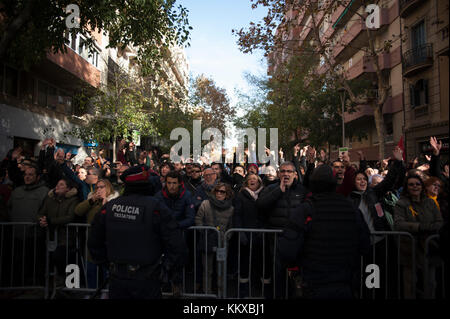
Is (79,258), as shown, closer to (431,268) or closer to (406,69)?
(431,268)

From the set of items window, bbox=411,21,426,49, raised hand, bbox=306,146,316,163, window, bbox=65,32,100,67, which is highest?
window, bbox=411,21,426,49

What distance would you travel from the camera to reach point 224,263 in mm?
4059

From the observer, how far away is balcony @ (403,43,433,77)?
16.3m

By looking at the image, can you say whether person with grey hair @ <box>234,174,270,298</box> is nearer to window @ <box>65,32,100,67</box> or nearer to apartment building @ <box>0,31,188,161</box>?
apartment building @ <box>0,31,188,161</box>

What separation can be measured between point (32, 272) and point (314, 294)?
14.0ft

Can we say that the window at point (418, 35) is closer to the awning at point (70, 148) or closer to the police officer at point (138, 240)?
the police officer at point (138, 240)

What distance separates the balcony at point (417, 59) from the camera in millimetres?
16266

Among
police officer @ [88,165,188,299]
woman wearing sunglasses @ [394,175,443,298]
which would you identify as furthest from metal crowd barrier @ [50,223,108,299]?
woman wearing sunglasses @ [394,175,443,298]

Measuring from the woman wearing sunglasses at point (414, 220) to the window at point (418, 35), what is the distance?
52.2ft

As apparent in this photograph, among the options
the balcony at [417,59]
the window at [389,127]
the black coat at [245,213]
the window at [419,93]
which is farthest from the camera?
the window at [389,127]

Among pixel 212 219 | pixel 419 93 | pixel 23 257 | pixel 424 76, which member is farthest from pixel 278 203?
pixel 419 93

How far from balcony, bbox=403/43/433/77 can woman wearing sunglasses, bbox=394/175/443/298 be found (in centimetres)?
1513

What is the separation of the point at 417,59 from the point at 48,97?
19212 millimetres

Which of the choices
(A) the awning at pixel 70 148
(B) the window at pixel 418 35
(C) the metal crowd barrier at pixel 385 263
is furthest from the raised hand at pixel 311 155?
(A) the awning at pixel 70 148
